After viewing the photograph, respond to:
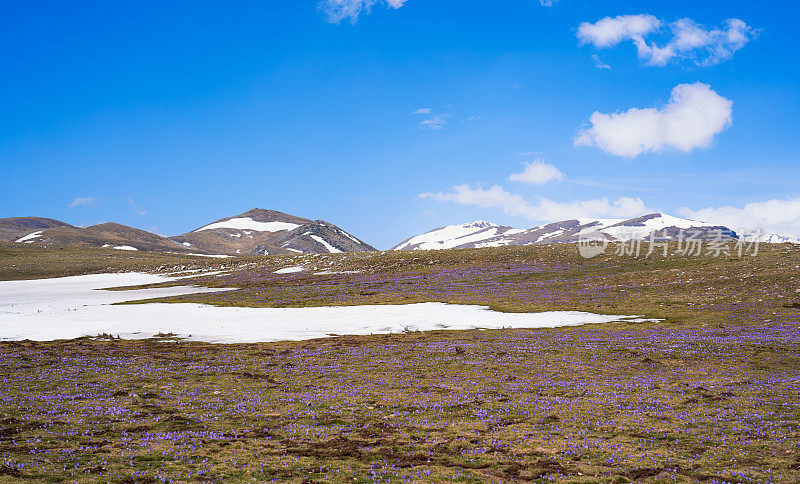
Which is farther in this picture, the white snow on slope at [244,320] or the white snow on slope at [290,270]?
the white snow on slope at [290,270]

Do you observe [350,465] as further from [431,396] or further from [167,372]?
[167,372]

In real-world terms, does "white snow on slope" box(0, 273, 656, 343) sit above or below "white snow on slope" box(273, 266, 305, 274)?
below

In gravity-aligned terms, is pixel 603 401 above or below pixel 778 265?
below

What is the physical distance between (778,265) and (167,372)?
252 feet

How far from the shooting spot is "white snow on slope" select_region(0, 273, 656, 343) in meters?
40.2

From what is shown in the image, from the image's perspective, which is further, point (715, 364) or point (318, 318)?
point (318, 318)

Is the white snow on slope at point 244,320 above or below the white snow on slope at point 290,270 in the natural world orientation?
below

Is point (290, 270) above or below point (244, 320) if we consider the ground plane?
above

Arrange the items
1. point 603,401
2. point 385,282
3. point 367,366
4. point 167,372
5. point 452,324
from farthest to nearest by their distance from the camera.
Answer: point 385,282
point 452,324
point 367,366
point 167,372
point 603,401

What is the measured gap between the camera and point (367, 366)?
1075 inches

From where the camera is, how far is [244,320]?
47.2 meters

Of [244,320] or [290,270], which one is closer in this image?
[244,320]

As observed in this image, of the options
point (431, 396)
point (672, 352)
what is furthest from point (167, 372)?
point (672, 352)

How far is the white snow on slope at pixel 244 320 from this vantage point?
132ft
